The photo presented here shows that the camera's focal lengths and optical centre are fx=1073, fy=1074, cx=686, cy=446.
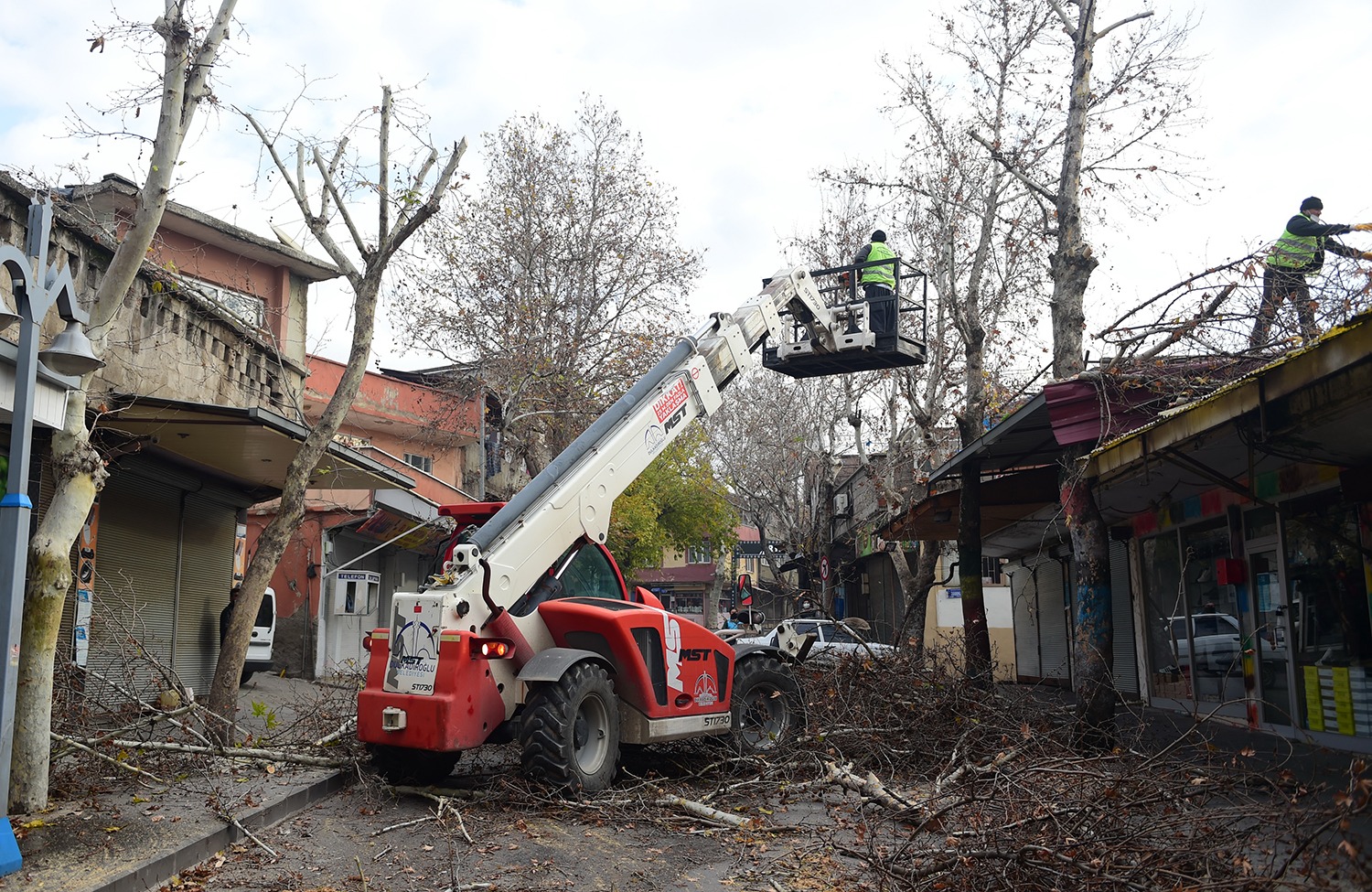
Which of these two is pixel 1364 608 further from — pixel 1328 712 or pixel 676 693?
pixel 676 693

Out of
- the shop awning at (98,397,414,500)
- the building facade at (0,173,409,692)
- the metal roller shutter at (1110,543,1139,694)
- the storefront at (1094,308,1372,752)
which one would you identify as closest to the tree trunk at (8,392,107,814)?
the building facade at (0,173,409,692)

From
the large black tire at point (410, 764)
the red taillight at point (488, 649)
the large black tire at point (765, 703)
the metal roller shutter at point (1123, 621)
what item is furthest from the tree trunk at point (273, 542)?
the metal roller shutter at point (1123, 621)

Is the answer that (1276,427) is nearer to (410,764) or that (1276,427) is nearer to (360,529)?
(410,764)

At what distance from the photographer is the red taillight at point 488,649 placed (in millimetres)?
8345

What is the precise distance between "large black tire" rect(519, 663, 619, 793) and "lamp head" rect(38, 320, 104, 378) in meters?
3.92

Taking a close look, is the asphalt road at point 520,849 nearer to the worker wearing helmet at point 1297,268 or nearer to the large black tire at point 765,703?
the large black tire at point 765,703

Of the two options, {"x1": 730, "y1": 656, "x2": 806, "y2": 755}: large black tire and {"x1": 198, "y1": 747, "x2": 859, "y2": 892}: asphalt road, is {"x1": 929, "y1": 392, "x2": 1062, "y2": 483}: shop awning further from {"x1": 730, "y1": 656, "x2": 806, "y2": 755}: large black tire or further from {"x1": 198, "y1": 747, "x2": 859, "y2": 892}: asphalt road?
{"x1": 198, "y1": 747, "x2": 859, "y2": 892}: asphalt road

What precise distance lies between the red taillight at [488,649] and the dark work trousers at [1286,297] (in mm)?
6749

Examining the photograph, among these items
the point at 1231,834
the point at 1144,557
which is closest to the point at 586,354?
the point at 1144,557

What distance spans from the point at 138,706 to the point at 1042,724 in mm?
8353

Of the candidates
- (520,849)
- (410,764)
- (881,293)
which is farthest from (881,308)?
(520,849)

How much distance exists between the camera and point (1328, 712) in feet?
36.3

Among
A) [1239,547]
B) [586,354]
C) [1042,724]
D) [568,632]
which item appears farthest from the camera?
[586,354]

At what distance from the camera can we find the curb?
19.8ft
